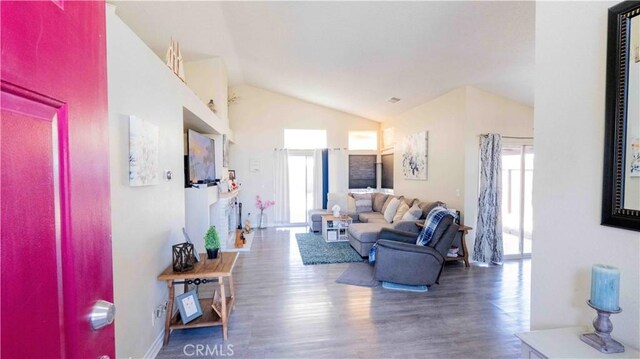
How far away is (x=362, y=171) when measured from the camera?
757cm

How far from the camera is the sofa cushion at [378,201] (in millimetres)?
6465

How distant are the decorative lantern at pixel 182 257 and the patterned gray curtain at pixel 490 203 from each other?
13.2 feet

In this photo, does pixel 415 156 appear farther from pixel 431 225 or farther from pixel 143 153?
pixel 143 153

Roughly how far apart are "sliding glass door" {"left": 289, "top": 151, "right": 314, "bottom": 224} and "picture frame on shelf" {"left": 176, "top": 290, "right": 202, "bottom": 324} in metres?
4.85

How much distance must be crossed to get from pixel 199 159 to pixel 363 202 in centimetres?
405

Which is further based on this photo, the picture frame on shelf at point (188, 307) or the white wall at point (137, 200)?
the picture frame on shelf at point (188, 307)

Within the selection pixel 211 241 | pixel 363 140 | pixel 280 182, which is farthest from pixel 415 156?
pixel 211 241

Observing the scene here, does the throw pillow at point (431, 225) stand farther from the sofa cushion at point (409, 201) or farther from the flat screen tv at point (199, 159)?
the flat screen tv at point (199, 159)

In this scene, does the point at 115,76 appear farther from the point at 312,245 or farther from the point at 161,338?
the point at 312,245

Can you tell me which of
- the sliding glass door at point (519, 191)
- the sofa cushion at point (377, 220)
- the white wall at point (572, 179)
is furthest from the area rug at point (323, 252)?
the white wall at point (572, 179)

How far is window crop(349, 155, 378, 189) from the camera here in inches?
297

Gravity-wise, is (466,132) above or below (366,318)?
above

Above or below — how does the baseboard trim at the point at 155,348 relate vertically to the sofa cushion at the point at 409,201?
below

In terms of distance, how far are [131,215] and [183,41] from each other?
321cm
